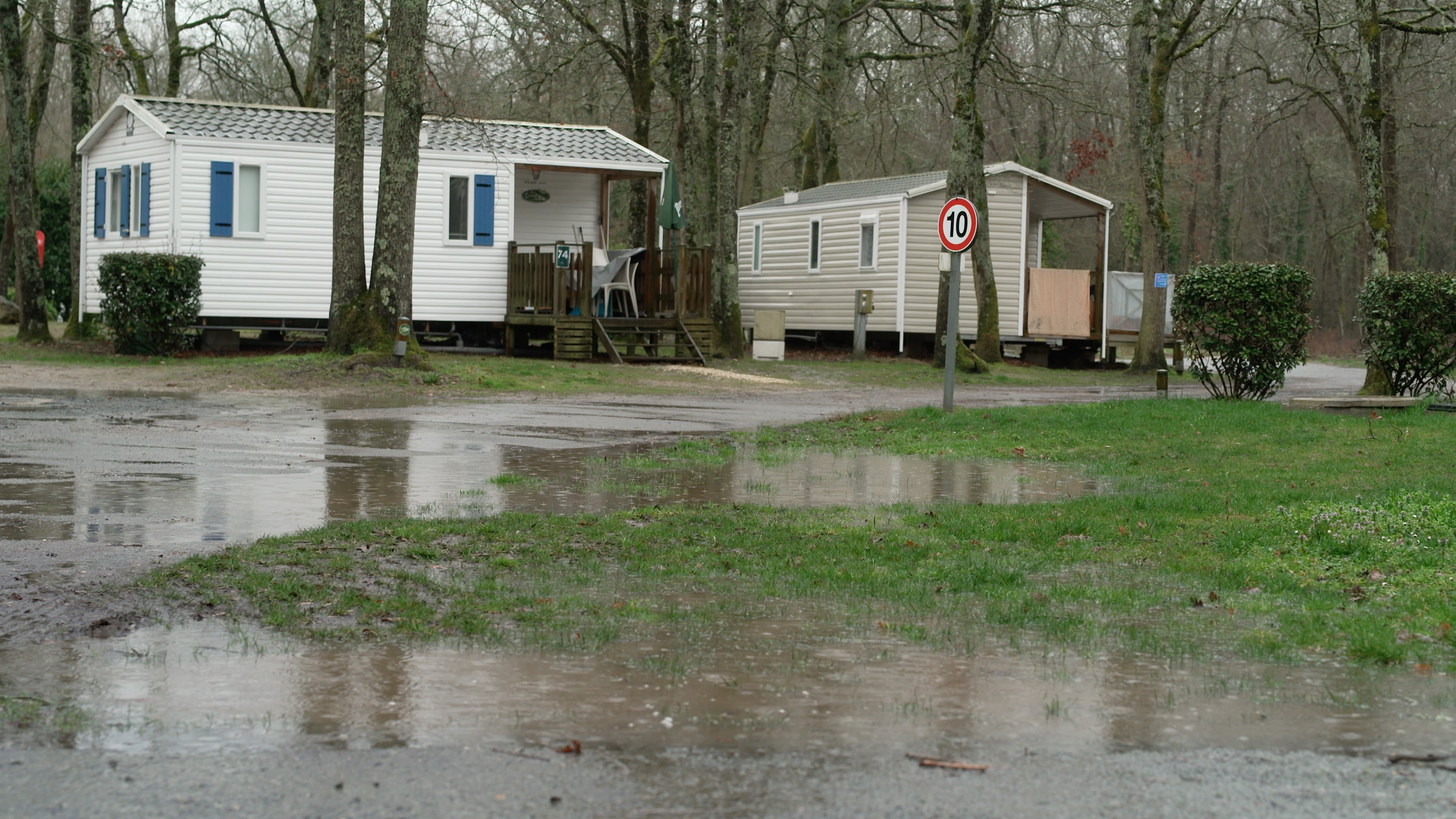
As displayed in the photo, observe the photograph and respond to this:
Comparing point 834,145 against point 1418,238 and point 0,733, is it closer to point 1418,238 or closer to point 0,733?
point 1418,238

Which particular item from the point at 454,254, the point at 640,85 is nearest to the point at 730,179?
the point at 640,85

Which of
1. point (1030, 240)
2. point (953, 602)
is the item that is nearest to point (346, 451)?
point (953, 602)

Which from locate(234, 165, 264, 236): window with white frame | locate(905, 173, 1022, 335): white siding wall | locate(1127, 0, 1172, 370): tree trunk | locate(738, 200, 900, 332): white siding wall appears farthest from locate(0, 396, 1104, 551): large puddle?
locate(738, 200, 900, 332): white siding wall

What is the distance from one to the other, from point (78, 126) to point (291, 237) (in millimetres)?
5220

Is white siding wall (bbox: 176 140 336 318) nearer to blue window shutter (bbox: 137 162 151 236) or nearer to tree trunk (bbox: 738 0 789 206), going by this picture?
blue window shutter (bbox: 137 162 151 236)

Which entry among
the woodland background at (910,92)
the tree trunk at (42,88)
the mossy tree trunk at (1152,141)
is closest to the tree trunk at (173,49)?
the woodland background at (910,92)

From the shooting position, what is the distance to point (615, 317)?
2797cm

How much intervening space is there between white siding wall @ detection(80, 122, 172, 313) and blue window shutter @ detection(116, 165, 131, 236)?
136mm

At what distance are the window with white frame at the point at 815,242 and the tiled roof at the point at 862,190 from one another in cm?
49

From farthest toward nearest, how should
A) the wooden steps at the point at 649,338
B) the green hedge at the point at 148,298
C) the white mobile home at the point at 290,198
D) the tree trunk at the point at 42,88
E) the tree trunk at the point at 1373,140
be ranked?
the tree trunk at the point at 42,88, the white mobile home at the point at 290,198, the wooden steps at the point at 649,338, the green hedge at the point at 148,298, the tree trunk at the point at 1373,140

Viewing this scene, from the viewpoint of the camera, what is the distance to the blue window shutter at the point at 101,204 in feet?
95.1

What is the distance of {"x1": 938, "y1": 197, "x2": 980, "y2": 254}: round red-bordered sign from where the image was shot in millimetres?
16297

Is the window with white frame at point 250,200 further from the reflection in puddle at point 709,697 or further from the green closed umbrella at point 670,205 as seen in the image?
the reflection in puddle at point 709,697

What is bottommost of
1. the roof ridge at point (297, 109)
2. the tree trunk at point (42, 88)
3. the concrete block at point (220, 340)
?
the concrete block at point (220, 340)
